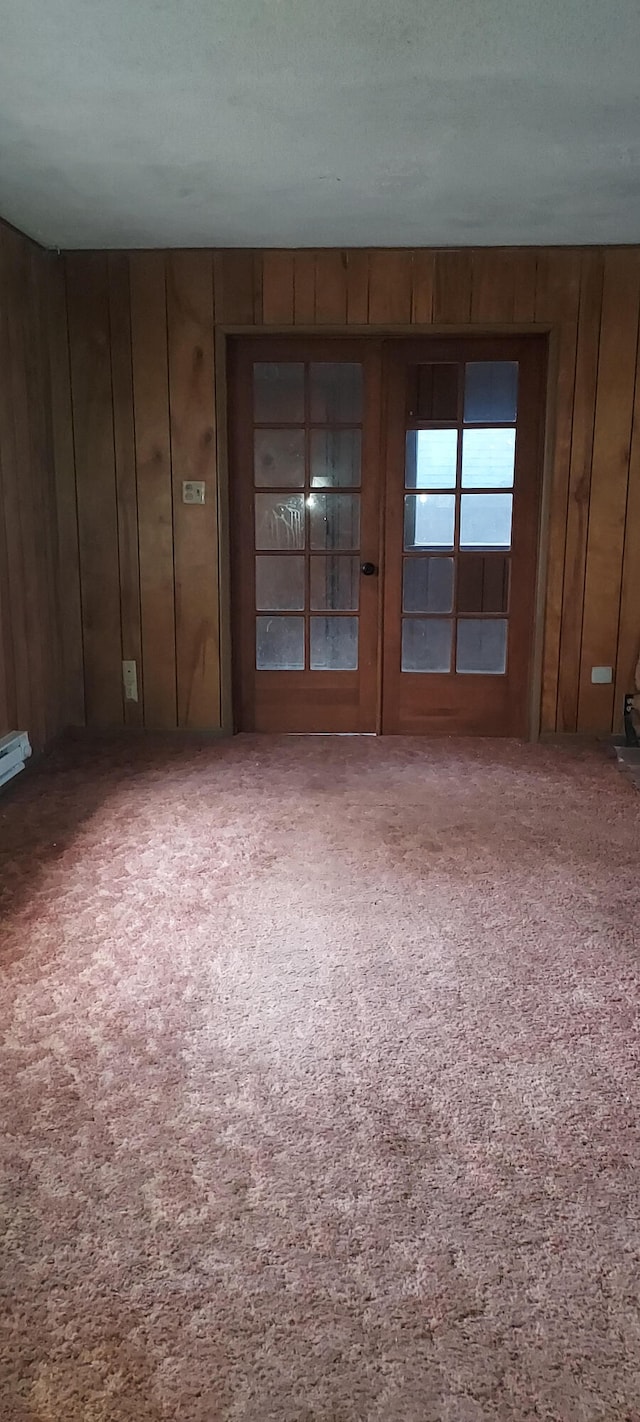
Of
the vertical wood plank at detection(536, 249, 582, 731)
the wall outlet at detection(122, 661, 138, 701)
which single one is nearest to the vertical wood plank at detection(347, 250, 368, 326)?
the vertical wood plank at detection(536, 249, 582, 731)

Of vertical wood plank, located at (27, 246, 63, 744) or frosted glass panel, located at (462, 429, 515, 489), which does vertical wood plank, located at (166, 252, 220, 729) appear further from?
frosted glass panel, located at (462, 429, 515, 489)

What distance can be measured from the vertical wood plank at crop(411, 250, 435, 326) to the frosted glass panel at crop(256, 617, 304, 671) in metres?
1.46

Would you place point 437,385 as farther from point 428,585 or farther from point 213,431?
point 213,431

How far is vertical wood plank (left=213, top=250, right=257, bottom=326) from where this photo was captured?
174 inches

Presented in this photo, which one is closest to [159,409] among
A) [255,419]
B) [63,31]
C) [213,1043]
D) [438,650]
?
[255,419]

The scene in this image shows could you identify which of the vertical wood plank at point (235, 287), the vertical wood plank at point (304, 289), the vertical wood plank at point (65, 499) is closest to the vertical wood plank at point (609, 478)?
the vertical wood plank at point (304, 289)

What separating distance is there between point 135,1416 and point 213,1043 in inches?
35.2

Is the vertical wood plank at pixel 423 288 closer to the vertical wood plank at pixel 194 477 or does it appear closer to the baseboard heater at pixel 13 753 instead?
the vertical wood plank at pixel 194 477

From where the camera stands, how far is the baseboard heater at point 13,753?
394 cm

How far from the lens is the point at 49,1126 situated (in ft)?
6.29

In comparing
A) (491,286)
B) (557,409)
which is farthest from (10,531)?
(557,409)

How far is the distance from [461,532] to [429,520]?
16 centimetres

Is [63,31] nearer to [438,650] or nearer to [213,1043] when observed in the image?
[213,1043]

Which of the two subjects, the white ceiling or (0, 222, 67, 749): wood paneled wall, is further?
(0, 222, 67, 749): wood paneled wall
